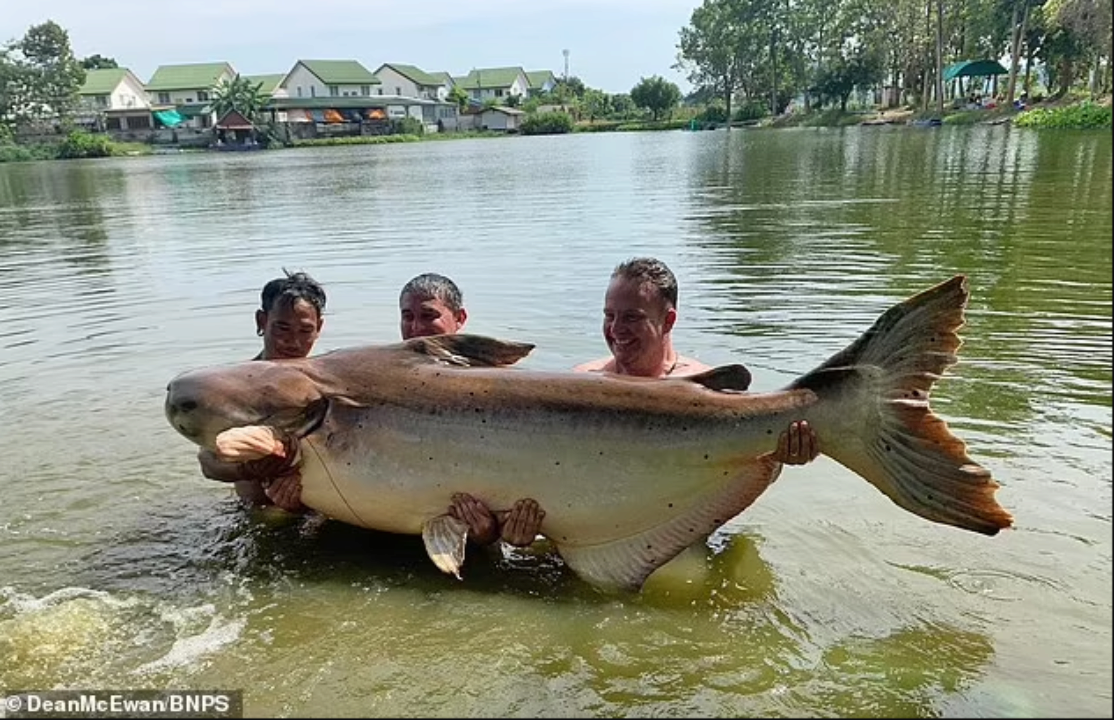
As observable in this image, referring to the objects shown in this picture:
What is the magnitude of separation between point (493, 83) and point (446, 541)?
429ft

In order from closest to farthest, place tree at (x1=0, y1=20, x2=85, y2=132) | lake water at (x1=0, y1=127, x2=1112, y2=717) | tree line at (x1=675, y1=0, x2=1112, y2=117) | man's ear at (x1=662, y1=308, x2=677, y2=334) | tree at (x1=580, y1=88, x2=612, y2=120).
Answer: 1. lake water at (x1=0, y1=127, x2=1112, y2=717)
2. man's ear at (x1=662, y1=308, x2=677, y2=334)
3. tree line at (x1=675, y1=0, x2=1112, y2=117)
4. tree at (x1=0, y1=20, x2=85, y2=132)
5. tree at (x1=580, y1=88, x2=612, y2=120)

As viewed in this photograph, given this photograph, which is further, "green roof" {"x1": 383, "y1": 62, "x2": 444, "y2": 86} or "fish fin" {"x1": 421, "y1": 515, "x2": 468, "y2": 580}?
"green roof" {"x1": 383, "y1": 62, "x2": 444, "y2": 86}

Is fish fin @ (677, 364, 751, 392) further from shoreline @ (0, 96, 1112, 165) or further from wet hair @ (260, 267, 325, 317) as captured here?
shoreline @ (0, 96, 1112, 165)

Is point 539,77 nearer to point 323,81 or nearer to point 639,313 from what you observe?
point 323,81

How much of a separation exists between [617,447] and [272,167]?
44.3 meters

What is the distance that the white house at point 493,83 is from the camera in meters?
128

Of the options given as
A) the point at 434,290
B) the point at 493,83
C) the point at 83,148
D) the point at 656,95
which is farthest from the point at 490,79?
the point at 434,290

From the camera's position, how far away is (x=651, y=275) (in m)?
4.68

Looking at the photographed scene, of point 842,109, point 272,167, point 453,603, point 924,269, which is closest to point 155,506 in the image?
point 453,603

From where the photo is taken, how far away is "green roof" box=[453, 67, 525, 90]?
420 feet

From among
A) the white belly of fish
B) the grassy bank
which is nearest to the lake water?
the white belly of fish

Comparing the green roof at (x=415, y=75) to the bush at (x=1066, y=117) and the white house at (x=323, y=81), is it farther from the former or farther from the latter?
the bush at (x=1066, y=117)

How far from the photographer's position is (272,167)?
4488 centimetres

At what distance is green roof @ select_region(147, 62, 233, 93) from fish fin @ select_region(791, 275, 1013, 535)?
10104 centimetres
